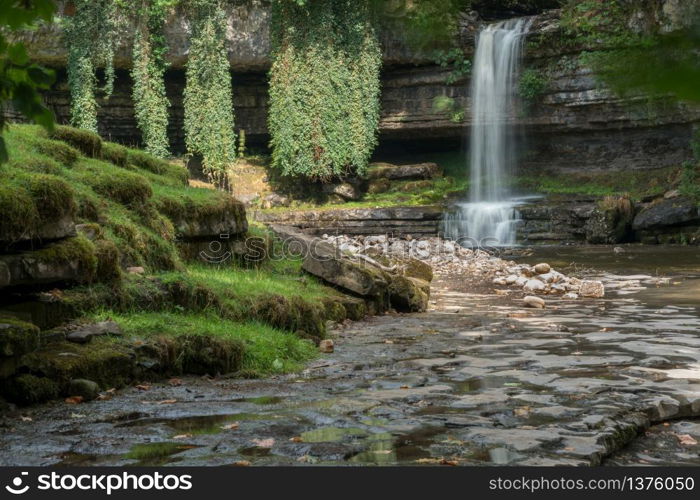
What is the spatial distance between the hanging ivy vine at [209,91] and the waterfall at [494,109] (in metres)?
9.23

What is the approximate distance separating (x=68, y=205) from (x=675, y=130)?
2589 centimetres

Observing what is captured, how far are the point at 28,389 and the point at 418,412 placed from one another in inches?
109

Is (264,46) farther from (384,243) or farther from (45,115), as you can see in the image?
(45,115)

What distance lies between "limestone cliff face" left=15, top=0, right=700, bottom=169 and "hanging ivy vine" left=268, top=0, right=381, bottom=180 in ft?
3.81

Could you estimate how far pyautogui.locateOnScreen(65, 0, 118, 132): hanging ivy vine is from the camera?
26.9 meters

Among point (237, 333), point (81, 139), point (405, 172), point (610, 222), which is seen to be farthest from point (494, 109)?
point (237, 333)

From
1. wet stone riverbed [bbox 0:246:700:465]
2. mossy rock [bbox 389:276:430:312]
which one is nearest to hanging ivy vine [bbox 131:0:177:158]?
mossy rock [bbox 389:276:430:312]

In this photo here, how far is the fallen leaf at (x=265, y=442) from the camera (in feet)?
14.9

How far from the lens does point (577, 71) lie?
1100 inches

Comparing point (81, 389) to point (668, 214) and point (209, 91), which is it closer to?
point (668, 214)

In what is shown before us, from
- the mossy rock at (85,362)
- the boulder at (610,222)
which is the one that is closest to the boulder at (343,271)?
the mossy rock at (85,362)

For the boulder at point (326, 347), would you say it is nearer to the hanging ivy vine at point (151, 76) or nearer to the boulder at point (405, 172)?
the hanging ivy vine at point (151, 76)

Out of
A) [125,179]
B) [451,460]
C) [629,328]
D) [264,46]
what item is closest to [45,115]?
[451,460]

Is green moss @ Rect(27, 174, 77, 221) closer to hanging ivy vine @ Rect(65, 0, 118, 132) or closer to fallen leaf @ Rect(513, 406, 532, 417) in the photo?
fallen leaf @ Rect(513, 406, 532, 417)
